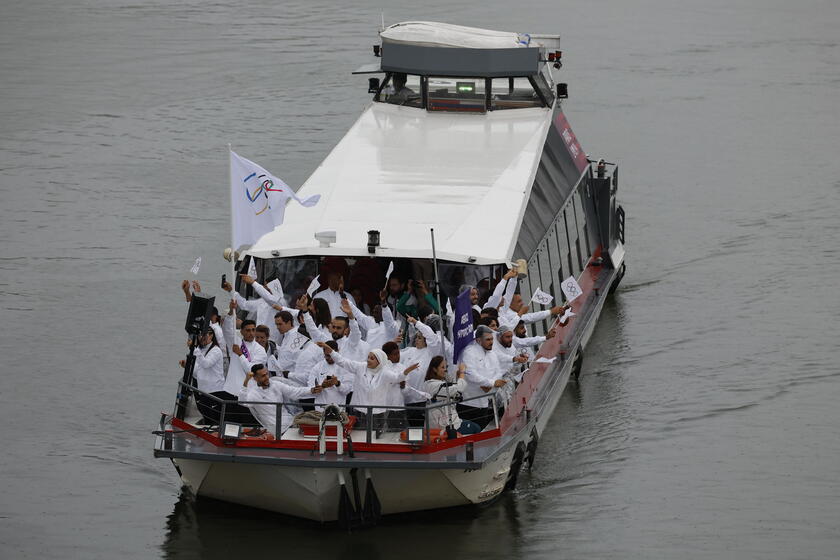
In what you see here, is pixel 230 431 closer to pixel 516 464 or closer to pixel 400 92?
pixel 516 464

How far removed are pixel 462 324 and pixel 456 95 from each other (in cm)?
699

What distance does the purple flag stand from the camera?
15719mm

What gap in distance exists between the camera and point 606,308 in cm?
2381

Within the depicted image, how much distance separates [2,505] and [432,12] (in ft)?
88.6

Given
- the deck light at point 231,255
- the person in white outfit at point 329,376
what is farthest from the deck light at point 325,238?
the person in white outfit at point 329,376

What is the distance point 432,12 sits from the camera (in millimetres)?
41781

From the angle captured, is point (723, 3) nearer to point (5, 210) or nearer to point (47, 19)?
point (47, 19)

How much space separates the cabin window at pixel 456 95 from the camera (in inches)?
860

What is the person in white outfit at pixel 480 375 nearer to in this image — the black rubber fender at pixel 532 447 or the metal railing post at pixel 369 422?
the black rubber fender at pixel 532 447

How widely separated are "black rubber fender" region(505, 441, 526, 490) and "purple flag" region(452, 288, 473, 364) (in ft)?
3.94

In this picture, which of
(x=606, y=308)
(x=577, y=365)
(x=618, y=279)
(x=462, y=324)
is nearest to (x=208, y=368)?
(x=462, y=324)

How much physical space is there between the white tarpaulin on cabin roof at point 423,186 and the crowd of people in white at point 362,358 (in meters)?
0.55

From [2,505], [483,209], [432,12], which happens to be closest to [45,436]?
[2,505]

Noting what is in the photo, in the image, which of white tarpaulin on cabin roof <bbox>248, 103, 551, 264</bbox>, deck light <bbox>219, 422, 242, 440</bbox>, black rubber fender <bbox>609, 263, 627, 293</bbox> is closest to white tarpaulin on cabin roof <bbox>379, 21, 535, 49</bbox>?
white tarpaulin on cabin roof <bbox>248, 103, 551, 264</bbox>
